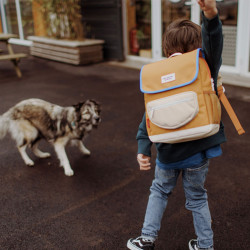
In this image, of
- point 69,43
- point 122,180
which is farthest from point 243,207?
point 69,43

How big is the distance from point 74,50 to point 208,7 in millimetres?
8119

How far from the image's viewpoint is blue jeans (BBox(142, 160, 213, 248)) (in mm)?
2061

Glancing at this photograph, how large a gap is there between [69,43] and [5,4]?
7.45 m

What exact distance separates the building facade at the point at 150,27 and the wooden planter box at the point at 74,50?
0.42 meters

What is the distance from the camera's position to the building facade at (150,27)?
7.26 m

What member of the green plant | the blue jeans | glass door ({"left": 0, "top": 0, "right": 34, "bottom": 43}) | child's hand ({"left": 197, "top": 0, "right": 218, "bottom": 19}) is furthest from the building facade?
child's hand ({"left": 197, "top": 0, "right": 218, "bottom": 19})

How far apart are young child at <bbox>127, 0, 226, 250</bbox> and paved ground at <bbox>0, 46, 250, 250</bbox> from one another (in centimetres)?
38

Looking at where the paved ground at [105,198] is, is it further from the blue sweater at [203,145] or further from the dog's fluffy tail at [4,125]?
the blue sweater at [203,145]

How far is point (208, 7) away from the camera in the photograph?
1634mm

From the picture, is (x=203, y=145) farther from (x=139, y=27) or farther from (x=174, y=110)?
(x=139, y=27)

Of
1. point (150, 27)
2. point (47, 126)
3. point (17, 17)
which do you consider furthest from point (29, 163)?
point (17, 17)

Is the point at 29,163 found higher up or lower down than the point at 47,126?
lower down

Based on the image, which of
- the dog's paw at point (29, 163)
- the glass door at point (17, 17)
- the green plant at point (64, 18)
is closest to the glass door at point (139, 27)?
the green plant at point (64, 18)

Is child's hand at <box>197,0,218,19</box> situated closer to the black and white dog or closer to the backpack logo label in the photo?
the backpack logo label
